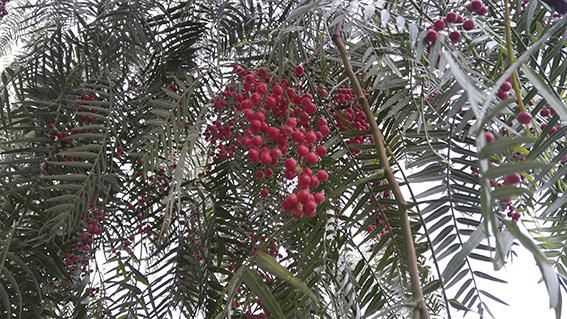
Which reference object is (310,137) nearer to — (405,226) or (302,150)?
(302,150)

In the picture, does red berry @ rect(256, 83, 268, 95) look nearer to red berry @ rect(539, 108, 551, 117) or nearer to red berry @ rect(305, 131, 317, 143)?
red berry @ rect(305, 131, 317, 143)

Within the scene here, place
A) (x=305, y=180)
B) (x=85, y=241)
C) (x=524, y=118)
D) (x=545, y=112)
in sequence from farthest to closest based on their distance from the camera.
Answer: (x=85, y=241) → (x=545, y=112) → (x=305, y=180) → (x=524, y=118)

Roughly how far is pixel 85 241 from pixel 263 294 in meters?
0.45

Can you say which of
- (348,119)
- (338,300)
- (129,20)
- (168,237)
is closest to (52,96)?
(129,20)

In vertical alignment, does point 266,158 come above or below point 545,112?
below

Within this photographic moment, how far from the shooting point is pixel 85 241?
0.82m

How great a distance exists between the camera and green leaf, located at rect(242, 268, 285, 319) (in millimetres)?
446

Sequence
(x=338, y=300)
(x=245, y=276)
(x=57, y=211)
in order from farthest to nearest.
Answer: (x=57, y=211) → (x=338, y=300) → (x=245, y=276)

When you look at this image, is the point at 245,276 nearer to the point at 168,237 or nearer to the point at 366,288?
the point at 366,288

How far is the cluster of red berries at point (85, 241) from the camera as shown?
810 millimetres

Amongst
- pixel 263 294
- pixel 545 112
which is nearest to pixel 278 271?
pixel 263 294

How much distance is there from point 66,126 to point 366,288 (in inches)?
19.0

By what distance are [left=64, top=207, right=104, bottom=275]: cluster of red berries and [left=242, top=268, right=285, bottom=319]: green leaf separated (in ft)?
1.21

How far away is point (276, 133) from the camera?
0.55 m
